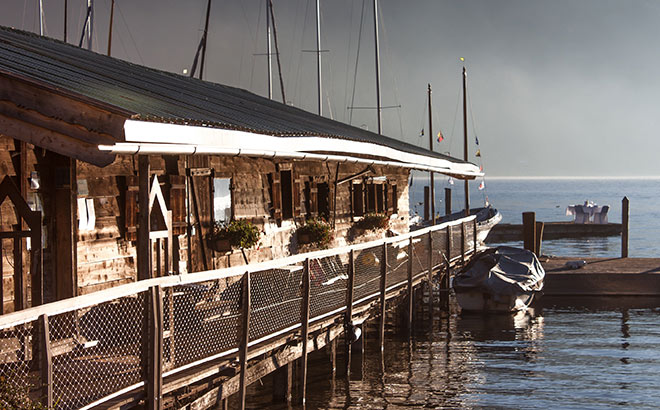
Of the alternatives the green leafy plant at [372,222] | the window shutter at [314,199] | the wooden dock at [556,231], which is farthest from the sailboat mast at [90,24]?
the wooden dock at [556,231]

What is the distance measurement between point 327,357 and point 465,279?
356 inches

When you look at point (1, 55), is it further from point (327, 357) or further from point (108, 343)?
point (327, 357)

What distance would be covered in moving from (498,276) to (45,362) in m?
21.6

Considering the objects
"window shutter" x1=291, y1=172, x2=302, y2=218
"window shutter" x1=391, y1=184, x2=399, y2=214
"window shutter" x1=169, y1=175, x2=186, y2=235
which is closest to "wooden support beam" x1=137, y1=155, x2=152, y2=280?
"window shutter" x1=169, y1=175, x2=186, y2=235

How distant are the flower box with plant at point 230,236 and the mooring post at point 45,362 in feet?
27.5

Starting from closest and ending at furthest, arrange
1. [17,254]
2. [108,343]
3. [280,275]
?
[108,343], [17,254], [280,275]

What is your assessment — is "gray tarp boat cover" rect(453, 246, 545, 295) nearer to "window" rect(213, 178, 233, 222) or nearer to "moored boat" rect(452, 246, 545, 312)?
Answer: "moored boat" rect(452, 246, 545, 312)

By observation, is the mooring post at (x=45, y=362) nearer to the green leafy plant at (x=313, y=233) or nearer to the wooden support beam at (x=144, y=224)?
the wooden support beam at (x=144, y=224)

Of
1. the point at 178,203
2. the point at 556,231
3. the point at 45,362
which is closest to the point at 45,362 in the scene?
the point at 45,362

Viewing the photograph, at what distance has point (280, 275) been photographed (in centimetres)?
1283

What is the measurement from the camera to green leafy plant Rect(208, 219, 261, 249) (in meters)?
16.2

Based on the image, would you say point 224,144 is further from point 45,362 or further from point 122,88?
point 45,362

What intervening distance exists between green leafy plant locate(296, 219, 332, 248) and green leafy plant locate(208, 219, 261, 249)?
359 cm

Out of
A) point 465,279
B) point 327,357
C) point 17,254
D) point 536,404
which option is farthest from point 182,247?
point 465,279
